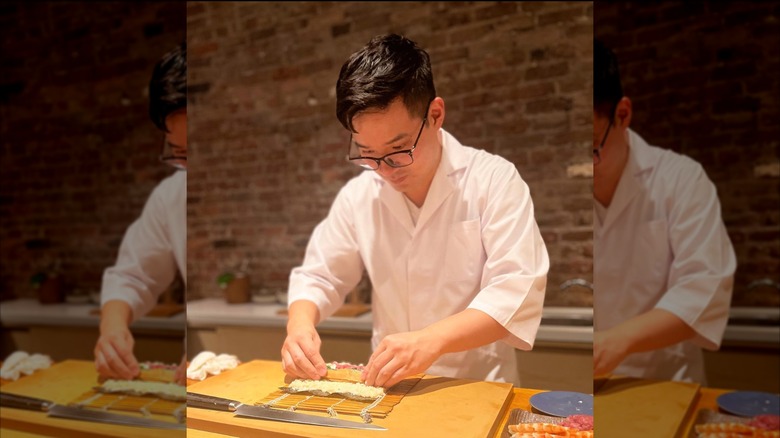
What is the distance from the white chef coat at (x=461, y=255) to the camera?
2.72 ft

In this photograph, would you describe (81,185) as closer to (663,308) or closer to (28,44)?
(28,44)

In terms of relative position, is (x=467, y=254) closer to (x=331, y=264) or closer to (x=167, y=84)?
(x=331, y=264)

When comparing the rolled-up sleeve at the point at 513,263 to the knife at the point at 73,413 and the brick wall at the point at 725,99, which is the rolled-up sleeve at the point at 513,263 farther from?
the knife at the point at 73,413

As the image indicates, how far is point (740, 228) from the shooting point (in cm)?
63

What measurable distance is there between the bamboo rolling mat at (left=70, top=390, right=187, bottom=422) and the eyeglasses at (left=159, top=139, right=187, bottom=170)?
Answer: 1.20ft

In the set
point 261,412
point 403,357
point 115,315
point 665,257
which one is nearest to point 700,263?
point 665,257

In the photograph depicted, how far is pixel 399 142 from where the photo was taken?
0.82 metres

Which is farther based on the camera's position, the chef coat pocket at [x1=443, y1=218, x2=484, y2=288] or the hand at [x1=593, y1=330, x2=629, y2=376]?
the chef coat pocket at [x1=443, y1=218, x2=484, y2=288]

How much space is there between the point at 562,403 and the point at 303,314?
0.45 meters

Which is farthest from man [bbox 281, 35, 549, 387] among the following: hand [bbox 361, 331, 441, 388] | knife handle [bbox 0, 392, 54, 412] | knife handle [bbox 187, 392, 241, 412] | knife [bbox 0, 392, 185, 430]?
knife handle [bbox 0, 392, 54, 412]

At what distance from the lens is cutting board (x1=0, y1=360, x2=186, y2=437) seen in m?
0.92

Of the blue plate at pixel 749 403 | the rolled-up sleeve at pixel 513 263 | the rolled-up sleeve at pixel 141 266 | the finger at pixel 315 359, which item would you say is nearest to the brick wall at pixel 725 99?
the blue plate at pixel 749 403

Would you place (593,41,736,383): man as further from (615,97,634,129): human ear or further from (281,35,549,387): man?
(281,35,549,387): man

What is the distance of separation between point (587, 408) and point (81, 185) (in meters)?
0.88
